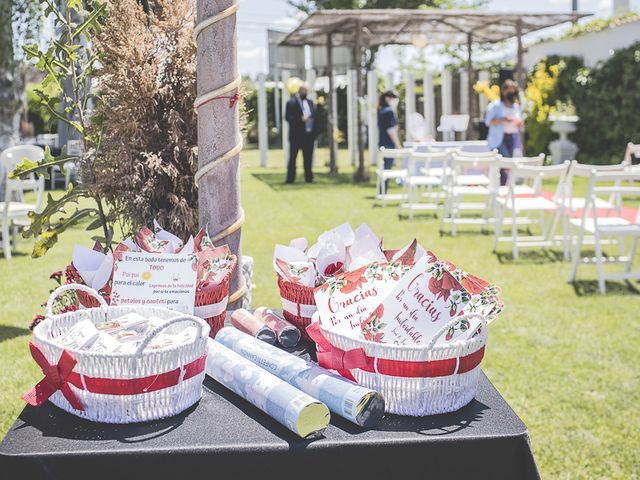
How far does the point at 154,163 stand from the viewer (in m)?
2.11

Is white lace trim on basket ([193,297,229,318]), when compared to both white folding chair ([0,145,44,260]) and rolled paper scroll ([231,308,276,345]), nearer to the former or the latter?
rolled paper scroll ([231,308,276,345])

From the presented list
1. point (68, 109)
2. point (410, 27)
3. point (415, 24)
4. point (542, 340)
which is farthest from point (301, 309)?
point (410, 27)

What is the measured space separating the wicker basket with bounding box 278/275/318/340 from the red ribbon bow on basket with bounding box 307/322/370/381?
0.90 ft

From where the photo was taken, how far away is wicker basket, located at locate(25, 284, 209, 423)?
134 centimetres

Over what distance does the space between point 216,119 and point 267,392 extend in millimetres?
872

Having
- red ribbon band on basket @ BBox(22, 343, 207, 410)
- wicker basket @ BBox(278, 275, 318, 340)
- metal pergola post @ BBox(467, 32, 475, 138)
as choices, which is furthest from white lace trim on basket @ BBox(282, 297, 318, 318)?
metal pergola post @ BBox(467, 32, 475, 138)

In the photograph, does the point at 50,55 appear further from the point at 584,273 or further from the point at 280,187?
the point at 280,187

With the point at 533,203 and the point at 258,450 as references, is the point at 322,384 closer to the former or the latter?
the point at 258,450

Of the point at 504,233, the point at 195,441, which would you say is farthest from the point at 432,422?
the point at 504,233

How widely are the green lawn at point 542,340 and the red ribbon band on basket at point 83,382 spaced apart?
50.5 inches

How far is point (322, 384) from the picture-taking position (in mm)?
1406

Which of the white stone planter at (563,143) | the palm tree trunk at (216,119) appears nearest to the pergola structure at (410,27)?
the white stone planter at (563,143)

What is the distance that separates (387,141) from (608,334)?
8542 millimetres

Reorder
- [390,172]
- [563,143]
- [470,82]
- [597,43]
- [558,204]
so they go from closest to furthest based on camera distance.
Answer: [558,204], [390,172], [563,143], [470,82], [597,43]
